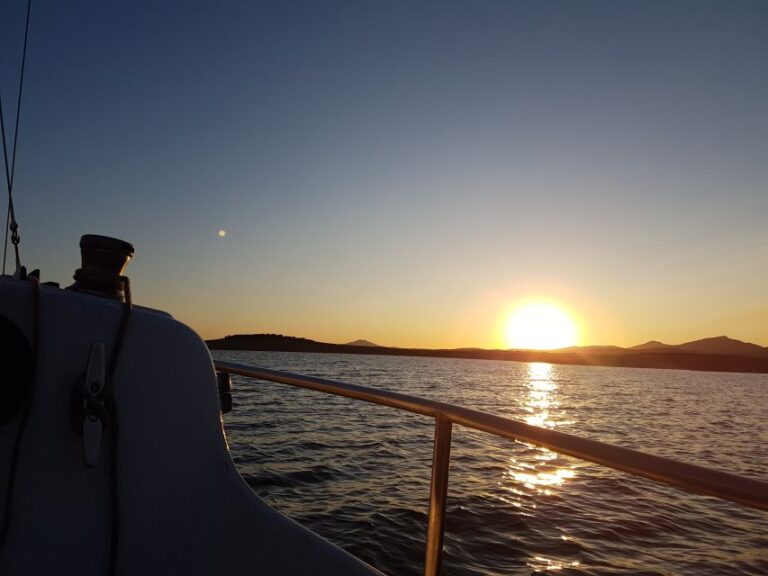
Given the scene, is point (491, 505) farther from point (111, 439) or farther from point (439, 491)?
point (111, 439)

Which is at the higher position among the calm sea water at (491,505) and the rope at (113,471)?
the rope at (113,471)

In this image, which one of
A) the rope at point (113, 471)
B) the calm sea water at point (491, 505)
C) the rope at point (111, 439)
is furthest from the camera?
the calm sea water at point (491, 505)

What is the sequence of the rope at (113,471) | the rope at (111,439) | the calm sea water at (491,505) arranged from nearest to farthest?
the rope at (111,439)
the rope at (113,471)
the calm sea water at (491,505)

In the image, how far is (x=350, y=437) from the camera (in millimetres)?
12625

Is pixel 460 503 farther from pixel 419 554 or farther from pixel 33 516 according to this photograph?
pixel 33 516

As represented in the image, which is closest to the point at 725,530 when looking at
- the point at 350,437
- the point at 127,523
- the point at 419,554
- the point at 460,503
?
the point at 460,503

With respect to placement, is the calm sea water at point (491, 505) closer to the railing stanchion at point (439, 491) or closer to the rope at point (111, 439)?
the railing stanchion at point (439, 491)

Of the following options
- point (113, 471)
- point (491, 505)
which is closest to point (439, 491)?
point (113, 471)

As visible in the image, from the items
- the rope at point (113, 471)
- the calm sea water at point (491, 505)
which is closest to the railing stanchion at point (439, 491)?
the rope at point (113, 471)

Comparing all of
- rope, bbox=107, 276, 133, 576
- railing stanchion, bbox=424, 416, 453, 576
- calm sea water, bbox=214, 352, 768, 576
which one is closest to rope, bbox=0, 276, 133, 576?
rope, bbox=107, 276, 133, 576

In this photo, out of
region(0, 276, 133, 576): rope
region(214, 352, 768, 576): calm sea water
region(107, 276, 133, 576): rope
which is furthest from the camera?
region(214, 352, 768, 576): calm sea water

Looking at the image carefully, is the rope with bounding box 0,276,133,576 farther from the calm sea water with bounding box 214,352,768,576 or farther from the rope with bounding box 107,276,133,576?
the calm sea water with bounding box 214,352,768,576

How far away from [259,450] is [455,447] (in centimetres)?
466

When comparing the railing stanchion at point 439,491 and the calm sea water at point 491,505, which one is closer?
the railing stanchion at point 439,491
